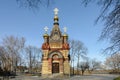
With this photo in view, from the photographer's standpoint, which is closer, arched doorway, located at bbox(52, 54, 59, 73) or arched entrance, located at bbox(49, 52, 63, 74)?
arched entrance, located at bbox(49, 52, 63, 74)

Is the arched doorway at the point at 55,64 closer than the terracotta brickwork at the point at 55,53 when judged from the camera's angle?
No

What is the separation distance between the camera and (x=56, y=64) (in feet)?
163

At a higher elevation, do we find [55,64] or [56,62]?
[56,62]

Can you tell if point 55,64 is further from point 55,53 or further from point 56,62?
point 55,53

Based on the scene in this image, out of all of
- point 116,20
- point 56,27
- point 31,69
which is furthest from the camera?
point 31,69

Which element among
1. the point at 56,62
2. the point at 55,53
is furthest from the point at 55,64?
the point at 55,53

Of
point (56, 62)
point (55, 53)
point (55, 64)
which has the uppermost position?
point (55, 53)

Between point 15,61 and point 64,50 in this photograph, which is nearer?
point 64,50

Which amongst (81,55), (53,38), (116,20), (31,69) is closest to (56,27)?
(53,38)

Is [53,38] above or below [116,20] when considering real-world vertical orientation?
above

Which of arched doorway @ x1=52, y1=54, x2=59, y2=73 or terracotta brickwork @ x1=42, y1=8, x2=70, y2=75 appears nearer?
terracotta brickwork @ x1=42, y1=8, x2=70, y2=75

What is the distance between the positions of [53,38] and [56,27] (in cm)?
298

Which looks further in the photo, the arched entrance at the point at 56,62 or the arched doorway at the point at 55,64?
the arched doorway at the point at 55,64

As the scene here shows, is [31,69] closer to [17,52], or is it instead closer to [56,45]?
[17,52]
